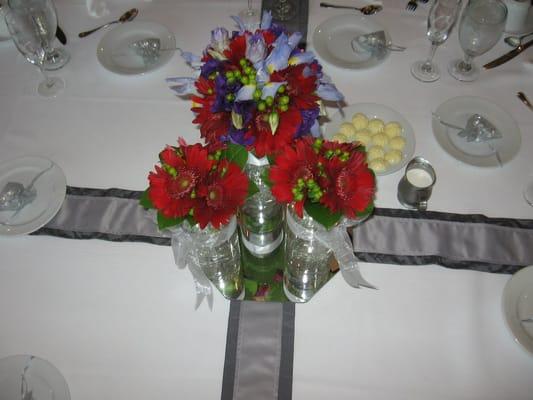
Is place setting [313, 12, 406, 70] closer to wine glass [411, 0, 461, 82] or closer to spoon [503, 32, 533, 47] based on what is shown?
wine glass [411, 0, 461, 82]

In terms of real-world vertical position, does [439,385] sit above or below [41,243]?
below

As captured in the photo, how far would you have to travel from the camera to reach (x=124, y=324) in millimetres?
876

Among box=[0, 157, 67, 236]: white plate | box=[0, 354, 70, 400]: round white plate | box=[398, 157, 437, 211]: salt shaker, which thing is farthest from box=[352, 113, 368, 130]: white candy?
box=[0, 354, 70, 400]: round white plate

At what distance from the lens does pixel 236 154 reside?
0.70m

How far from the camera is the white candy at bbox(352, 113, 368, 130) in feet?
3.48

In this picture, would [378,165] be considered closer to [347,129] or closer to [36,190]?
[347,129]

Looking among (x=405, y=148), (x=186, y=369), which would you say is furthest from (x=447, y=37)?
(x=186, y=369)

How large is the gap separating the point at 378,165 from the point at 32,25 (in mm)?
1028

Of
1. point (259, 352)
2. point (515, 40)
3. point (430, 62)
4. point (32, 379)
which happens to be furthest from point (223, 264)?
point (515, 40)

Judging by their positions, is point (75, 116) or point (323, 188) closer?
point (323, 188)

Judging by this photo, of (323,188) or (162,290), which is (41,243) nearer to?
(162,290)

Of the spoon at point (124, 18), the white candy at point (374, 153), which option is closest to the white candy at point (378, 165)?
the white candy at point (374, 153)

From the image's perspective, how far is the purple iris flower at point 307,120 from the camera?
25.8 inches

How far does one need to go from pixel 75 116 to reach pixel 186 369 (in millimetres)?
796
